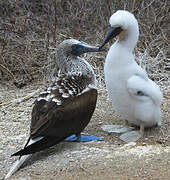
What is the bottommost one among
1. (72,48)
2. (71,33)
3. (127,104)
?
(127,104)

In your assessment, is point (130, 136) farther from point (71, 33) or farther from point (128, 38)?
point (71, 33)

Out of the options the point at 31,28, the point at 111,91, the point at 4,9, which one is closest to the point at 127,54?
the point at 111,91

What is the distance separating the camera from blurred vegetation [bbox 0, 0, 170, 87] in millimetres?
7012

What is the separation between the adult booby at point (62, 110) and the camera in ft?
12.6

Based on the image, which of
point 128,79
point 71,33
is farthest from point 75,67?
point 71,33

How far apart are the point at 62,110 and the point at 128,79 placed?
0.78 metres

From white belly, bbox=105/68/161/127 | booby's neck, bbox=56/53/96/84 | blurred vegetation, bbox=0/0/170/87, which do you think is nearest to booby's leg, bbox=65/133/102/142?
white belly, bbox=105/68/161/127

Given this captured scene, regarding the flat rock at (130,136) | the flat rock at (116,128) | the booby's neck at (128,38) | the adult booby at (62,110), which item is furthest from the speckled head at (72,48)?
the flat rock at (130,136)

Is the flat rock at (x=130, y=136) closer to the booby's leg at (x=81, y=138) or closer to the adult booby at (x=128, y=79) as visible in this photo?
the adult booby at (x=128, y=79)

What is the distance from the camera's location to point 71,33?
7516 mm

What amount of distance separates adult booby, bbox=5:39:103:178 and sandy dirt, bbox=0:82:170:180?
159mm

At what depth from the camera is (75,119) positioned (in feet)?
13.2

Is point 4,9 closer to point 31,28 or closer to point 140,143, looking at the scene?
point 31,28

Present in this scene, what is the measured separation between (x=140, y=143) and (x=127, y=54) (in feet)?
3.12
